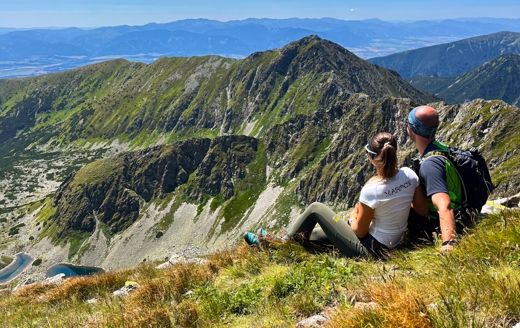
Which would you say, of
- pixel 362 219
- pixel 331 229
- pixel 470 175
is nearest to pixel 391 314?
pixel 362 219

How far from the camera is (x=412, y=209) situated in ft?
36.3

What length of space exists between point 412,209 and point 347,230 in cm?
176

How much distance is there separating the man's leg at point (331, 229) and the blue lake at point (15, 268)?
205 metres

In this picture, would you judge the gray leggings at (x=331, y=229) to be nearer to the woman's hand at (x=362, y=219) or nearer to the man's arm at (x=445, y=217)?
the woman's hand at (x=362, y=219)

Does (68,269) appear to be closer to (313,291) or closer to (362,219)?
(362,219)

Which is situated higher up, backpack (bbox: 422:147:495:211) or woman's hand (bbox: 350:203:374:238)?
backpack (bbox: 422:147:495:211)

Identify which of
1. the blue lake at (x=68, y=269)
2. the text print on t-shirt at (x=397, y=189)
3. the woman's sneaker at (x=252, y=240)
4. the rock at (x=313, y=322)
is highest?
the text print on t-shirt at (x=397, y=189)

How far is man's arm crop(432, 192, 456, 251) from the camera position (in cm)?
865

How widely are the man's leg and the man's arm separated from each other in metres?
2.10

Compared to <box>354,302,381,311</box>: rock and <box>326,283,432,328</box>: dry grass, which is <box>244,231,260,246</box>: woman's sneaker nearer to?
<box>354,302,381,311</box>: rock

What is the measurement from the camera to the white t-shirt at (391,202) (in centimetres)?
1023

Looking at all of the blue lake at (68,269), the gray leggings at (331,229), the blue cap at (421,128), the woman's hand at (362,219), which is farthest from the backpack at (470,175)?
the blue lake at (68,269)

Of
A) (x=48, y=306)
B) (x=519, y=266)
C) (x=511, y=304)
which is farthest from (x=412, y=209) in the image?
(x=48, y=306)

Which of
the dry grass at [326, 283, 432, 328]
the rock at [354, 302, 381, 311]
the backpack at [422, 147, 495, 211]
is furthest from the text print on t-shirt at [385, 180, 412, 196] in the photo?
the dry grass at [326, 283, 432, 328]
